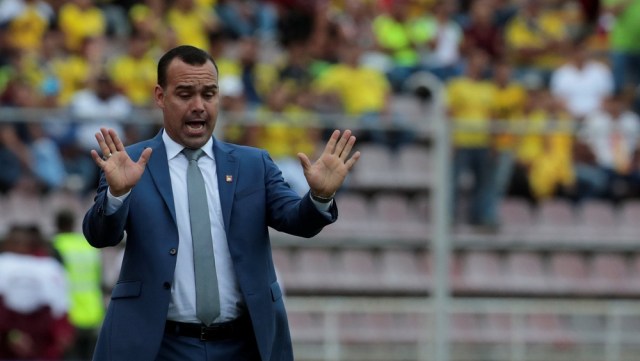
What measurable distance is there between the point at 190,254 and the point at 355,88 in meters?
9.18

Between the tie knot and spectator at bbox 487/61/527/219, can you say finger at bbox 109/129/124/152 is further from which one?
spectator at bbox 487/61/527/219

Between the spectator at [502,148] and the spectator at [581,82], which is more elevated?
the spectator at [581,82]

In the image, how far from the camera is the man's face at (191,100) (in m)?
5.96

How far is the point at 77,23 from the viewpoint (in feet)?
50.6

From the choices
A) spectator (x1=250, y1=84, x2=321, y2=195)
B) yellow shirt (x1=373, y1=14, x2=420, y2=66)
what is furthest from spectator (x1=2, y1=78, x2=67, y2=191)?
yellow shirt (x1=373, y1=14, x2=420, y2=66)

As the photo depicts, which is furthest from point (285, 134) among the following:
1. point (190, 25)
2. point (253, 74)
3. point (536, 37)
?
point (536, 37)

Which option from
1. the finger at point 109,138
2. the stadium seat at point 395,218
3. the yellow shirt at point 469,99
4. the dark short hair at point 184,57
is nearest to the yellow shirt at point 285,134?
the stadium seat at point 395,218

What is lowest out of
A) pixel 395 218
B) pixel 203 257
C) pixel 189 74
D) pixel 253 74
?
pixel 203 257

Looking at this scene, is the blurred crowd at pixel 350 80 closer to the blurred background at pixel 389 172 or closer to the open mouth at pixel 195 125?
the blurred background at pixel 389 172

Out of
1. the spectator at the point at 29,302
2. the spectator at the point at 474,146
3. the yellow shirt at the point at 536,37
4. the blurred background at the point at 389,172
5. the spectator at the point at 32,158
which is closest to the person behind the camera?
the spectator at the point at 29,302

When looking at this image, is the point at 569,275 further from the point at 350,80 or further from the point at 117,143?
the point at 117,143

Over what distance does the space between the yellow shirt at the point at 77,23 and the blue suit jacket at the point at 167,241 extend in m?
9.37

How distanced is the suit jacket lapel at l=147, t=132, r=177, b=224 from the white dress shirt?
1.1 inches

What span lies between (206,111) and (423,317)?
26.7ft
